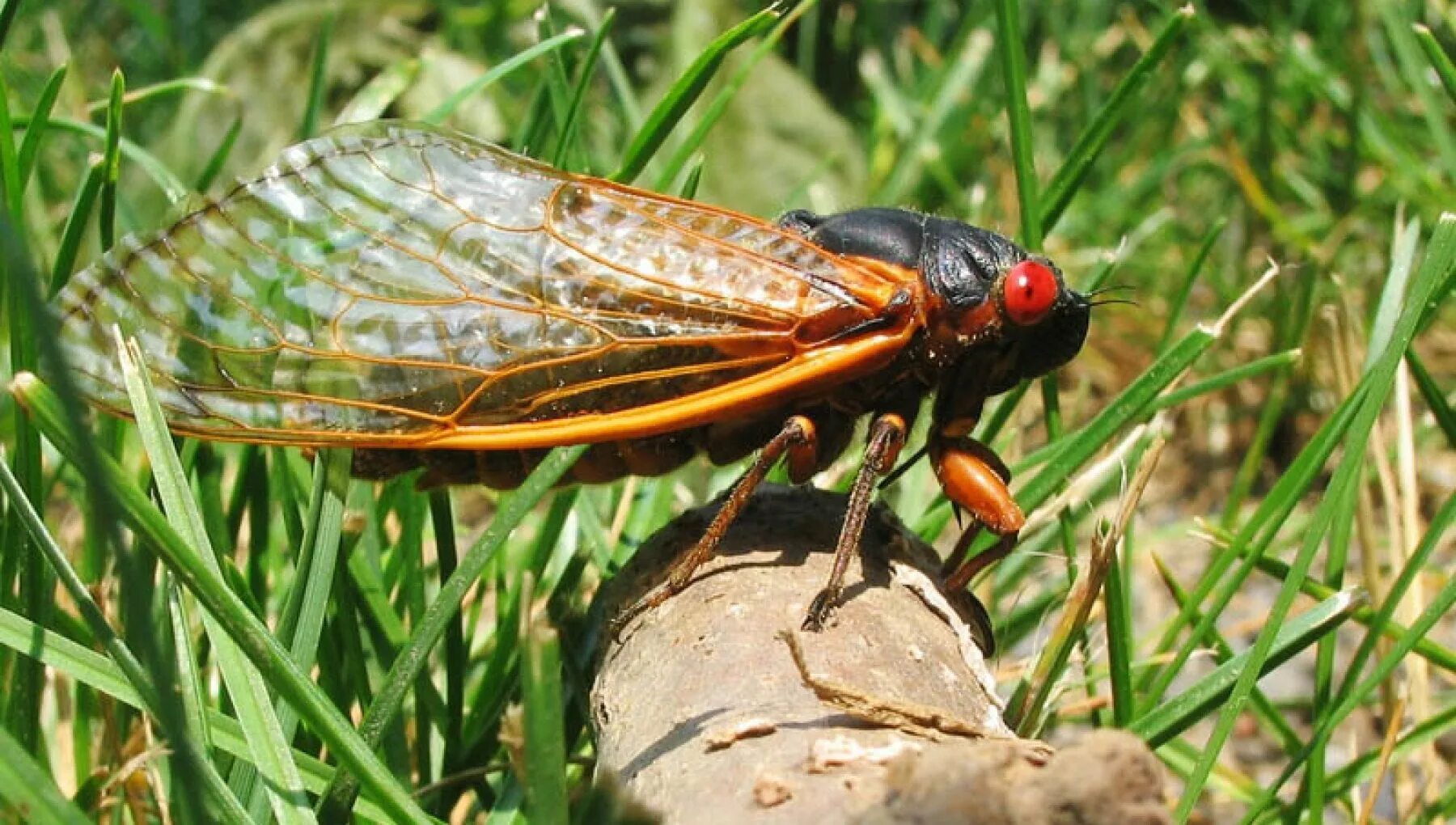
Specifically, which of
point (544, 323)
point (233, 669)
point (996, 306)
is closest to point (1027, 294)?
point (996, 306)

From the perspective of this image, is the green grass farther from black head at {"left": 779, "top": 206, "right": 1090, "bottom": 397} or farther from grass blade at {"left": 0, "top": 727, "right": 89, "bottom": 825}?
black head at {"left": 779, "top": 206, "right": 1090, "bottom": 397}

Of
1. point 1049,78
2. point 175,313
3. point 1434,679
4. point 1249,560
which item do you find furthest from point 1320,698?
point 1049,78

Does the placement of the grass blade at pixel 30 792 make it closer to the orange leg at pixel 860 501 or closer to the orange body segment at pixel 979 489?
the orange leg at pixel 860 501

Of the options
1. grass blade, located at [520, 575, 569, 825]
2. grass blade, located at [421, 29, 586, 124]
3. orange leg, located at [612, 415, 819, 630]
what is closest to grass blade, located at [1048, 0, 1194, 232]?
orange leg, located at [612, 415, 819, 630]

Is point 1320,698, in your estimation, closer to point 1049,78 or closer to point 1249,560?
point 1249,560

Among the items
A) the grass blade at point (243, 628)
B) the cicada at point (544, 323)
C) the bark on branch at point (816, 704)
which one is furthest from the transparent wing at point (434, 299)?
the grass blade at point (243, 628)
